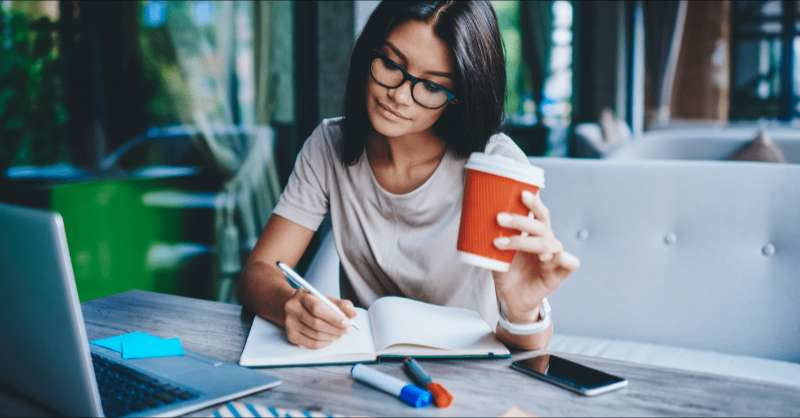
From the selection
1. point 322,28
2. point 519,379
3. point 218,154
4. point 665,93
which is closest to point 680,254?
point 519,379

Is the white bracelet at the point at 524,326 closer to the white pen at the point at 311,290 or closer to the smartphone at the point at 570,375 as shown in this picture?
the smartphone at the point at 570,375

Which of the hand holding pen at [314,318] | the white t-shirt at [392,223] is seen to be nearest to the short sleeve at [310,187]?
the white t-shirt at [392,223]

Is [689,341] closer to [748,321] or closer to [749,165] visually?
[748,321]

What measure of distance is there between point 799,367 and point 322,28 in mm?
2297

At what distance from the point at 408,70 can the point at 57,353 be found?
2.76ft

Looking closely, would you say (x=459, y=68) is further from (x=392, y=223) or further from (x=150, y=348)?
(x=150, y=348)

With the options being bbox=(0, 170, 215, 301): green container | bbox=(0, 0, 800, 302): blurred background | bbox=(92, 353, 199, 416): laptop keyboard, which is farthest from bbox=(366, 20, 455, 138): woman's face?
bbox=(0, 170, 215, 301): green container

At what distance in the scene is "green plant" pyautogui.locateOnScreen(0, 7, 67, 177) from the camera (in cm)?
324

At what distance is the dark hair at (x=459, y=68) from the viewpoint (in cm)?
142

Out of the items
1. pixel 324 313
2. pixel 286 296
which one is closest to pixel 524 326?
pixel 324 313

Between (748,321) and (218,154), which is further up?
(218,154)

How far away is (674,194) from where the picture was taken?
1.99 m

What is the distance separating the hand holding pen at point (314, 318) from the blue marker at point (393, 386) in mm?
97

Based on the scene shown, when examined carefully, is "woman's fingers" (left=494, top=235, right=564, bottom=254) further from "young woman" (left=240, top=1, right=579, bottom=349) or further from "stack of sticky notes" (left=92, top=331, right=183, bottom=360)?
"stack of sticky notes" (left=92, top=331, right=183, bottom=360)
